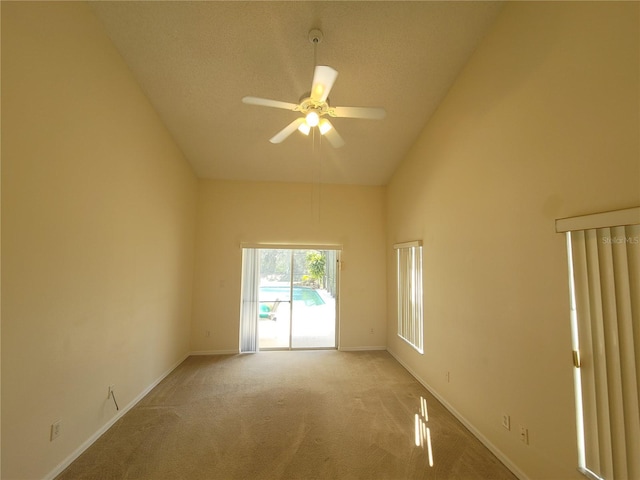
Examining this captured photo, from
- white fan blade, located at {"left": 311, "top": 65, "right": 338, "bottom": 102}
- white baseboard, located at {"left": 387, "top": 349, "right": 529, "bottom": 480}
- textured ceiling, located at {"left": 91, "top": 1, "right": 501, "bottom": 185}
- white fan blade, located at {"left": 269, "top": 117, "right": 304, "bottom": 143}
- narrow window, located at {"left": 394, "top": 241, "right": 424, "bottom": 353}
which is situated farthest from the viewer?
narrow window, located at {"left": 394, "top": 241, "right": 424, "bottom": 353}

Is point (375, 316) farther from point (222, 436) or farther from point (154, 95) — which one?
point (154, 95)

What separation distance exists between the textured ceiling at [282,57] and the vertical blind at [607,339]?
2.07m

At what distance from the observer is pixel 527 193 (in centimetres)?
202

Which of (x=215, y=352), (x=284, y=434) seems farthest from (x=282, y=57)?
(x=215, y=352)

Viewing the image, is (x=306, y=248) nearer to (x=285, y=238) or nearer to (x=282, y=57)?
(x=285, y=238)

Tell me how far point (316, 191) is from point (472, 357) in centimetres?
357

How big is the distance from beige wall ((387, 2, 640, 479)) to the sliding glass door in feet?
7.66

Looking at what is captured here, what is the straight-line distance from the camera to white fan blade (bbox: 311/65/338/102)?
1.78 m

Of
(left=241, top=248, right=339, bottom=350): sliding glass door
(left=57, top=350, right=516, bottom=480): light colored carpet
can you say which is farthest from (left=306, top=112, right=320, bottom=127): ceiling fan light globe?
(left=241, top=248, right=339, bottom=350): sliding glass door

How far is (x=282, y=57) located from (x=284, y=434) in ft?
11.9

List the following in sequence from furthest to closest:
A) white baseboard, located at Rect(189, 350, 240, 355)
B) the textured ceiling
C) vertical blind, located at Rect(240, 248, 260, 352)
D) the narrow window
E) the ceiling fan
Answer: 1. vertical blind, located at Rect(240, 248, 260, 352)
2. white baseboard, located at Rect(189, 350, 240, 355)
3. the narrow window
4. the textured ceiling
5. the ceiling fan

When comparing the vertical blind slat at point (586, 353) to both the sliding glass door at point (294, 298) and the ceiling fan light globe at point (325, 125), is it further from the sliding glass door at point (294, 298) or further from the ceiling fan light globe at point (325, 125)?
the sliding glass door at point (294, 298)

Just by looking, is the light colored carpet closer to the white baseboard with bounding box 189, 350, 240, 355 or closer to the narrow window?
the narrow window

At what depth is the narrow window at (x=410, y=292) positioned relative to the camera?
12.5 feet
